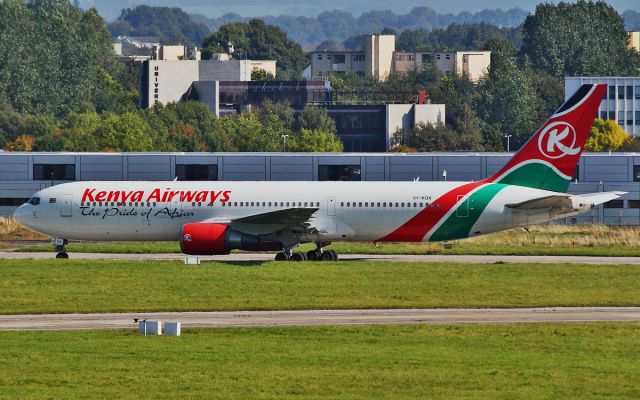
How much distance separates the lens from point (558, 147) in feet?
252

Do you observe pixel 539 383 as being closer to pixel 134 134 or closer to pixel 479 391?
pixel 479 391

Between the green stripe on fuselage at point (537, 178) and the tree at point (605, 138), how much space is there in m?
106

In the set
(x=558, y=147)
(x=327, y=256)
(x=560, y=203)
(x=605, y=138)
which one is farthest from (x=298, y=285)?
(x=605, y=138)

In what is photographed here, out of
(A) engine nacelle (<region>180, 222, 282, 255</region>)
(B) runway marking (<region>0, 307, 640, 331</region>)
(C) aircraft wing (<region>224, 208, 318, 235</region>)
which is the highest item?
(C) aircraft wing (<region>224, 208, 318, 235</region>)

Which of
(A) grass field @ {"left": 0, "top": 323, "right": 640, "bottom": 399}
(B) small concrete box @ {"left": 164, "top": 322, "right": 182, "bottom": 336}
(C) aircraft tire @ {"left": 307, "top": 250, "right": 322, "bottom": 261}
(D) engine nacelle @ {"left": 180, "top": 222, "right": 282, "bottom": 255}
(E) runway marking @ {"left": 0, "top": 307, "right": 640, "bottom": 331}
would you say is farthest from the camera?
(C) aircraft tire @ {"left": 307, "top": 250, "right": 322, "bottom": 261}

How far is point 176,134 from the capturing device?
182m

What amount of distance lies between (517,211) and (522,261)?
2.86 m

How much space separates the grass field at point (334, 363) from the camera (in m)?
39.4

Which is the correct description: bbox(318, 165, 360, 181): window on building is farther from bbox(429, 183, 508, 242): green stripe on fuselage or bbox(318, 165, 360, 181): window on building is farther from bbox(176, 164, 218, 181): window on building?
bbox(429, 183, 508, 242): green stripe on fuselage

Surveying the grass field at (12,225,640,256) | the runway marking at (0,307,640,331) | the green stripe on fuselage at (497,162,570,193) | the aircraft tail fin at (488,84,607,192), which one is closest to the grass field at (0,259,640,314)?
the runway marking at (0,307,640,331)

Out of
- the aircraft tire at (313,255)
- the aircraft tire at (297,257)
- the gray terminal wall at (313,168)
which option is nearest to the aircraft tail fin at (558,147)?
the aircraft tire at (313,255)

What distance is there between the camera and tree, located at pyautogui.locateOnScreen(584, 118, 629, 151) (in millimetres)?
185125

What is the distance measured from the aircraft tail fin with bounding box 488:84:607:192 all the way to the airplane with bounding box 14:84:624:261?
0.17ft

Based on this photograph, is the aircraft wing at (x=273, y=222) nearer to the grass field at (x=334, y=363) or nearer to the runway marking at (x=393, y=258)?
the runway marking at (x=393, y=258)
